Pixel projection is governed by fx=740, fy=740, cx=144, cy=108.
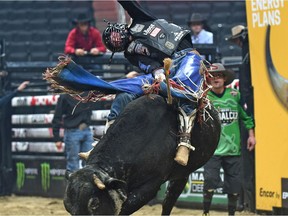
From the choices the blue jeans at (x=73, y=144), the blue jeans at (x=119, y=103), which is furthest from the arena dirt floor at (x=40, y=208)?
the blue jeans at (x=119, y=103)

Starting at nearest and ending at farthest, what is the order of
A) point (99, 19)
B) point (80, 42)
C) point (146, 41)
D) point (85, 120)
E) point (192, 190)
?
point (146, 41) < point (192, 190) < point (85, 120) < point (80, 42) < point (99, 19)

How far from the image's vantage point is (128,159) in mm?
5480

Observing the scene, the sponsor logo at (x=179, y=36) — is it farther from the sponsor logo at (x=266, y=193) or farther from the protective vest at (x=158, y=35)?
the sponsor logo at (x=266, y=193)

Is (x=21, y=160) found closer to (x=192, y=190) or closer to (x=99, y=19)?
(x=192, y=190)

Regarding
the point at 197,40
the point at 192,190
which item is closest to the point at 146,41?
the point at 192,190

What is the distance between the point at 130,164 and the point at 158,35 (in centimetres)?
154

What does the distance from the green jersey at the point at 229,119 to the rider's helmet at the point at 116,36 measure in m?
2.10

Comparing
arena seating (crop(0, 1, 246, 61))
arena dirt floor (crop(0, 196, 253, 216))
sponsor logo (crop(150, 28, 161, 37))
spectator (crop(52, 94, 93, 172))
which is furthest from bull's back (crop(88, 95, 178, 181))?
arena seating (crop(0, 1, 246, 61))

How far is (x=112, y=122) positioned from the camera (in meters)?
5.95

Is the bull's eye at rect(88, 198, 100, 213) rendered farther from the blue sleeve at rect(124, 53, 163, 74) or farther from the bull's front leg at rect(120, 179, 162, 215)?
the blue sleeve at rect(124, 53, 163, 74)

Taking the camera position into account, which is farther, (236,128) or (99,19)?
(99,19)

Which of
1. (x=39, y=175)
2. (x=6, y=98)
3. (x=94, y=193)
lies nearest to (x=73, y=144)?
(x=39, y=175)

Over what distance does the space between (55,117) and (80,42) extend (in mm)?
1554

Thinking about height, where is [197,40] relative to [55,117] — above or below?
above
